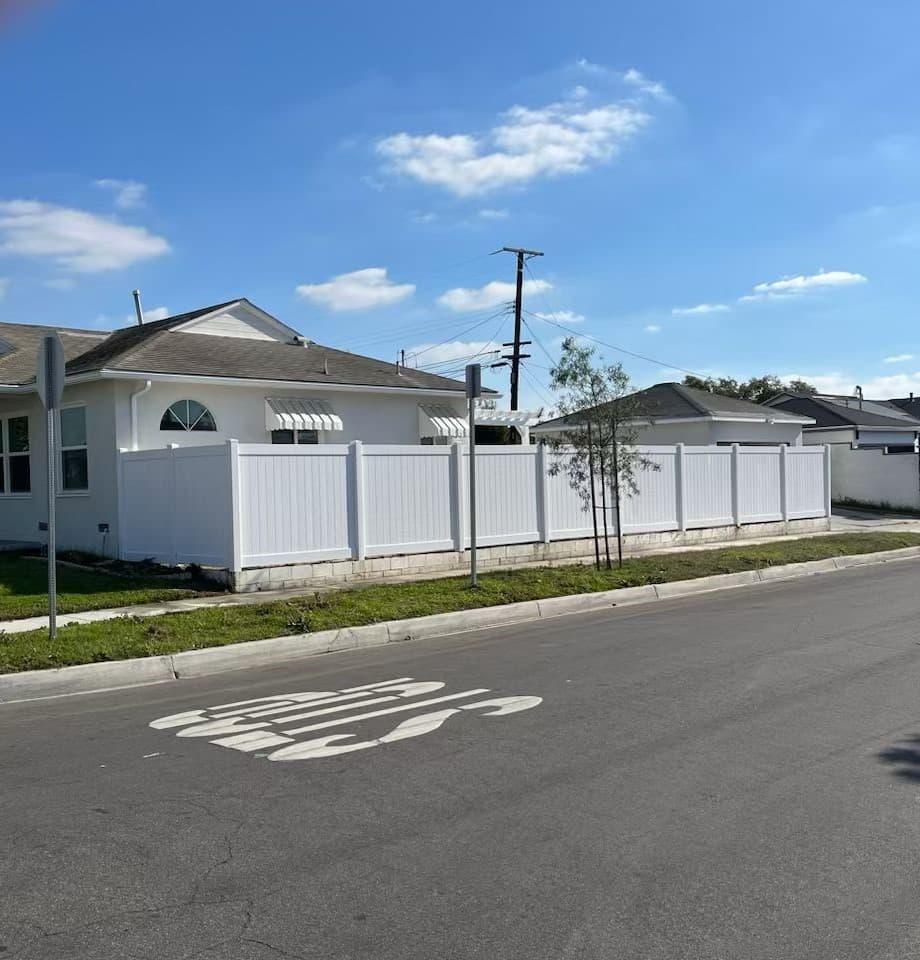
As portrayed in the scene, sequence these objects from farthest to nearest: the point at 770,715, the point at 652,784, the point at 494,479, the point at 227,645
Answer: the point at 494,479
the point at 227,645
the point at 770,715
the point at 652,784

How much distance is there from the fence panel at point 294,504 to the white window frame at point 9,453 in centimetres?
689

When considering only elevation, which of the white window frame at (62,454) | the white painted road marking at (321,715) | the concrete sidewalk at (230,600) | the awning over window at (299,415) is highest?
the awning over window at (299,415)

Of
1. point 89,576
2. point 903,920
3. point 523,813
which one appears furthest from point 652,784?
point 89,576

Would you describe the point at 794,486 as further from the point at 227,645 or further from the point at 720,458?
the point at 227,645

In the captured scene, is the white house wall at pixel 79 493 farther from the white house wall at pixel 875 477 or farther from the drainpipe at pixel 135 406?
the white house wall at pixel 875 477

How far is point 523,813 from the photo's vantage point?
5.14 metres

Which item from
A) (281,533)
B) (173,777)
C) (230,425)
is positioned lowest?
(173,777)

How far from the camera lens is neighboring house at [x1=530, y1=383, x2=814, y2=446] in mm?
28281

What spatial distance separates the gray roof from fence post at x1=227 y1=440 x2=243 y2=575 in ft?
11.6

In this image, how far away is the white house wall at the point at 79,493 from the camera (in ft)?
54.7

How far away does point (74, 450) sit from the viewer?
17594 millimetres

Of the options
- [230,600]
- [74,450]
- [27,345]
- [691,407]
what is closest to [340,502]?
[230,600]

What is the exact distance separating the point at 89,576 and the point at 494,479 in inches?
258

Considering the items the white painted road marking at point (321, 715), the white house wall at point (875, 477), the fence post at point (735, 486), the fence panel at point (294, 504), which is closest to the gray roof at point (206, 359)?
the fence panel at point (294, 504)
